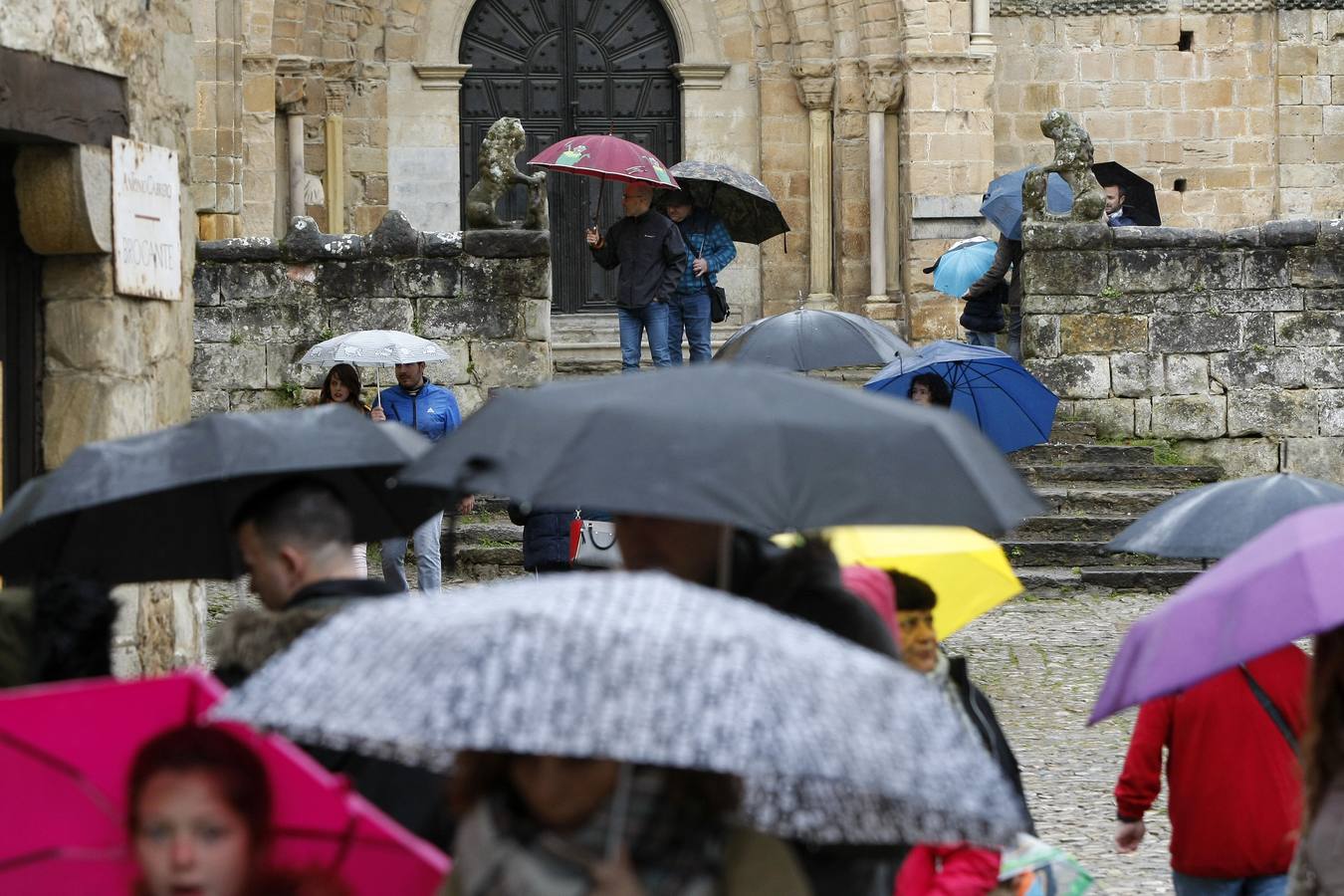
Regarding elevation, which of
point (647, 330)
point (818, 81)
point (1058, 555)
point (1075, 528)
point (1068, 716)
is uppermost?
point (818, 81)

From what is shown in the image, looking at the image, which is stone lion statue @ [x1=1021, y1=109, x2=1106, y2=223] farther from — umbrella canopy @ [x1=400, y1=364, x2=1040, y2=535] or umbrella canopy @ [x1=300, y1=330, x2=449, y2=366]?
umbrella canopy @ [x1=400, y1=364, x2=1040, y2=535]

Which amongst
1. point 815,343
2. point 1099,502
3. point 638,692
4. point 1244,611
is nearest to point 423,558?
point 815,343

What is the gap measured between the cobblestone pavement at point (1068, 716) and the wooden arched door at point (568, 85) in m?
8.07

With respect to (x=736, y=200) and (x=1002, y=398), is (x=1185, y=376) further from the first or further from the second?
(x=1002, y=398)

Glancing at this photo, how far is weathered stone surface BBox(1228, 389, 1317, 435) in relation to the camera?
609 inches

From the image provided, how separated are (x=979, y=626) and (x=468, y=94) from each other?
9.79 metres

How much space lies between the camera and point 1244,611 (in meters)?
3.26

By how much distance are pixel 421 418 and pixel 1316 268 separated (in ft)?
23.4

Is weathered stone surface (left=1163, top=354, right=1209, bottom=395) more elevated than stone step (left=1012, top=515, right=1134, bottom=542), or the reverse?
weathered stone surface (left=1163, top=354, right=1209, bottom=395)

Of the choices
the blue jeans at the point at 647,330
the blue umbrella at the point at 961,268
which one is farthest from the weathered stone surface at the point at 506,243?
the blue umbrella at the point at 961,268

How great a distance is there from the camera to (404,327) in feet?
48.3

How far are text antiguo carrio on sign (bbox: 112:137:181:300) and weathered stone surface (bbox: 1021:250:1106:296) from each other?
8792 mm

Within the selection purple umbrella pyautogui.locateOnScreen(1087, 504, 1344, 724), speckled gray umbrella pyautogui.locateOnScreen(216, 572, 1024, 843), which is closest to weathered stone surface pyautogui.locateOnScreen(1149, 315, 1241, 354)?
purple umbrella pyautogui.locateOnScreen(1087, 504, 1344, 724)

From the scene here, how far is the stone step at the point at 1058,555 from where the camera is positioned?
13695 millimetres
